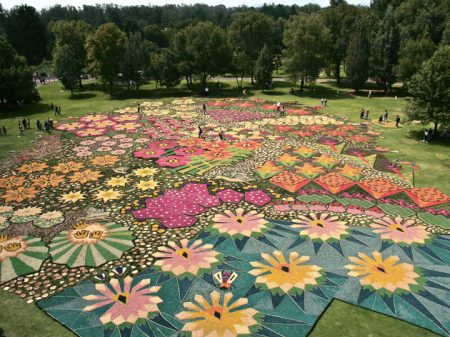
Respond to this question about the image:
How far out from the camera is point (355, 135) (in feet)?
170

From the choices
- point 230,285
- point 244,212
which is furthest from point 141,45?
point 230,285

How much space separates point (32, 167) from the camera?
136 ft

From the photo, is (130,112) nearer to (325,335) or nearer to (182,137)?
(182,137)

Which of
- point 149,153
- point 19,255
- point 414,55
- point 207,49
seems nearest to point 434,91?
point 414,55

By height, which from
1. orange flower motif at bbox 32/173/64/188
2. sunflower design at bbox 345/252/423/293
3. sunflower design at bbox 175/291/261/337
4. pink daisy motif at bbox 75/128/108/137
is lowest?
sunflower design at bbox 175/291/261/337

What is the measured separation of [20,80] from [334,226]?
62164 mm

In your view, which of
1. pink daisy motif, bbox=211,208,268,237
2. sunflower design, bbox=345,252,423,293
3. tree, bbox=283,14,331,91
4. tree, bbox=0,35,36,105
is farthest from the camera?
tree, bbox=283,14,331,91

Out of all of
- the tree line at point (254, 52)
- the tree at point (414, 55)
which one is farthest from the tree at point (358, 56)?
the tree at point (414, 55)

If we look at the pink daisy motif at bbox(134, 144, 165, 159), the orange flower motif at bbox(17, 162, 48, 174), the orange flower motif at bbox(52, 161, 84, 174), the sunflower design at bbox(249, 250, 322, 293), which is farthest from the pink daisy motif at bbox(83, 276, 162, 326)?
the orange flower motif at bbox(17, 162, 48, 174)

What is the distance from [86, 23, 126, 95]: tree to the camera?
75.1m

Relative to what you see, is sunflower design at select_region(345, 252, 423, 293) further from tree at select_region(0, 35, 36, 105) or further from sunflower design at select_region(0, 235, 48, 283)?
tree at select_region(0, 35, 36, 105)

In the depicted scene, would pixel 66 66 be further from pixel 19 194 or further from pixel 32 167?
pixel 19 194

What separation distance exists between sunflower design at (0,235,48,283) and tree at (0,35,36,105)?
47.0m

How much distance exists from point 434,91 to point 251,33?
51638mm
